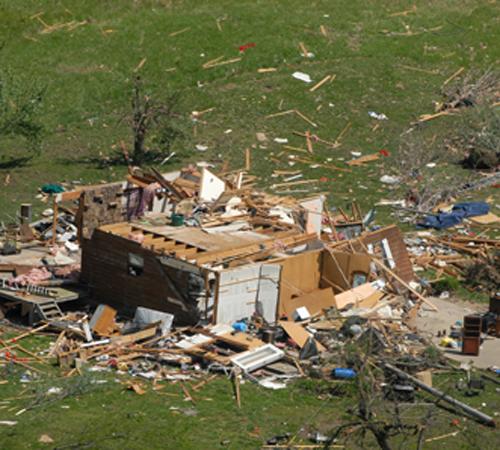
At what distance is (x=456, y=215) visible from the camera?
3697 centimetres

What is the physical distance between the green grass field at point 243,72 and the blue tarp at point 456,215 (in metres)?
1.32

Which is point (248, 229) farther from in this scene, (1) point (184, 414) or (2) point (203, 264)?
(1) point (184, 414)

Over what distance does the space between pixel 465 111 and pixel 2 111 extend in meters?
16.9

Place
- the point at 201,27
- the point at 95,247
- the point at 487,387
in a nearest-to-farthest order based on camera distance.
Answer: the point at 487,387 < the point at 95,247 < the point at 201,27

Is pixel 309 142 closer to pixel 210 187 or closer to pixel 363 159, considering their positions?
pixel 363 159

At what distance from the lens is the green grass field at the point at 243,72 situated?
139 ft

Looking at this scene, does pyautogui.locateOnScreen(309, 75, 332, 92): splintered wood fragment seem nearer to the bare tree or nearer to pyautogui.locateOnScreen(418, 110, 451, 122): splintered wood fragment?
pyautogui.locateOnScreen(418, 110, 451, 122): splintered wood fragment

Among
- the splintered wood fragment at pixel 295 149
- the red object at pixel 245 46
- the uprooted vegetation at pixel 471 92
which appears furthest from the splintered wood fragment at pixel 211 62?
the uprooted vegetation at pixel 471 92

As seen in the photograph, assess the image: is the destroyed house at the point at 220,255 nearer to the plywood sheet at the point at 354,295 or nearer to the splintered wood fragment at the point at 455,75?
the plywood sheet at the point at 354,295

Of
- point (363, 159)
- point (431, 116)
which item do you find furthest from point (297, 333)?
point (431, 116)

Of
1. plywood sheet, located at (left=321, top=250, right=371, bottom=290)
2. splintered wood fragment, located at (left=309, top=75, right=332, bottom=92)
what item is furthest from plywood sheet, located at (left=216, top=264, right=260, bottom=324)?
splintered wood fragment, located at (left=309, top=75, right=332, bottom=92)

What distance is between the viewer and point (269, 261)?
2903 cm

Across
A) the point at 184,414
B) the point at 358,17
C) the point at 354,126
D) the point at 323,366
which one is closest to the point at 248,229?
the point at 323,366

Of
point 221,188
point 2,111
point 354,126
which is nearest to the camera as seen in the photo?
point 221,188
